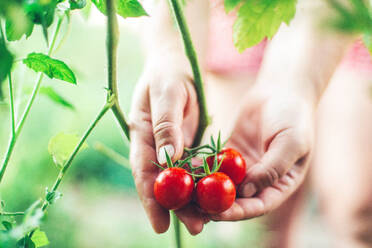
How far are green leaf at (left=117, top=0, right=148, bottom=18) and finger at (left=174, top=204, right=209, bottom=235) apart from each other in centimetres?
37

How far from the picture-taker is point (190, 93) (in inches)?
31.0

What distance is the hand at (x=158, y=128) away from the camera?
2.22ft

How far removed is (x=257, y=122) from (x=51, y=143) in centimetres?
60

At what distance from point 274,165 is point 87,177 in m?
2.06

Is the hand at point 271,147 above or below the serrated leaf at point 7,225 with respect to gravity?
below

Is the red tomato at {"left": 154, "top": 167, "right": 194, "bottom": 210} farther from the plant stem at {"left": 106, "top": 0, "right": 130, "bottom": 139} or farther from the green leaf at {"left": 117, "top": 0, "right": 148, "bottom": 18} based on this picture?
the green leaf at {"left": 117, "top": 0, "right": 148, "bottom": 18}

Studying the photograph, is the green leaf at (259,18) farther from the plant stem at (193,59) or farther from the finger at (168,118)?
the finger at (168,118)

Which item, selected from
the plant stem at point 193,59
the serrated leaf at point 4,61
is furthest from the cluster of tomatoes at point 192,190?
the serrated leaf at point 4,61

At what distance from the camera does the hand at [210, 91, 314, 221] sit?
0.78 m

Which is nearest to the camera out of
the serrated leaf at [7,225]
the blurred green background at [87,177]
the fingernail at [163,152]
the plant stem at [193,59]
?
the serrated leaf at [7,225]

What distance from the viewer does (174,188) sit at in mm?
604

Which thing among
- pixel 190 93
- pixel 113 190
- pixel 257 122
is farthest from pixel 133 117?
pixel 113 190

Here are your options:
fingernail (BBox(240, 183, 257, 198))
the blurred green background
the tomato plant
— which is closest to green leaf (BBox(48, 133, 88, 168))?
the tomato plant

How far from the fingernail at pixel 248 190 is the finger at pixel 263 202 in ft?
0.04
